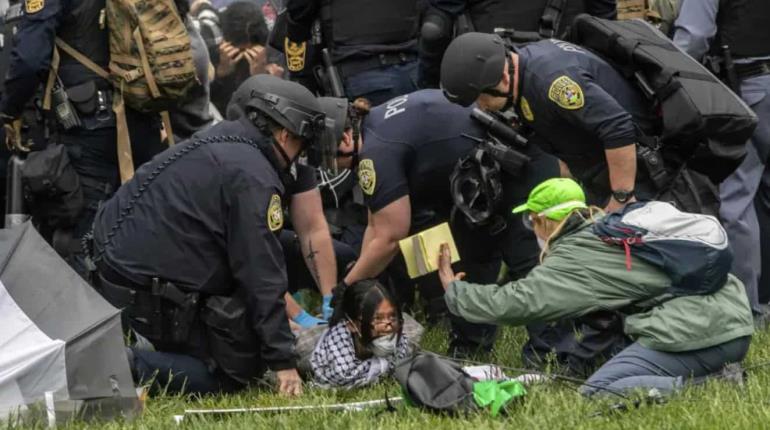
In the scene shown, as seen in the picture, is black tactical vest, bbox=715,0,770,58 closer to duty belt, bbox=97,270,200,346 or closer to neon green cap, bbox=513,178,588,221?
neon green cap, bbox=513,178,588,221

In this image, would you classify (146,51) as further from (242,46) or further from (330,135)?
(242,46)

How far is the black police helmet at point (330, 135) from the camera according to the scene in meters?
7.27

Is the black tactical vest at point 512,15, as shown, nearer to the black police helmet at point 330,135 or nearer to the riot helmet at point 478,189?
the riot helmet at point 478,189

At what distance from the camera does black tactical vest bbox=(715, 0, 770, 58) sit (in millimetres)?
8414

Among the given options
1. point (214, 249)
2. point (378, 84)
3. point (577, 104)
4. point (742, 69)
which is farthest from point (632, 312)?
point (378, 84)

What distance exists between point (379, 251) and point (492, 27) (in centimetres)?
155

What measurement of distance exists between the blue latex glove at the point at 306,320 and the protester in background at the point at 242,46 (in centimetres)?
310

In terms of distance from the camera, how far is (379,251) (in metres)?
7.78

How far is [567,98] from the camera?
23.3ft

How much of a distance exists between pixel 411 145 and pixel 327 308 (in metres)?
0.87

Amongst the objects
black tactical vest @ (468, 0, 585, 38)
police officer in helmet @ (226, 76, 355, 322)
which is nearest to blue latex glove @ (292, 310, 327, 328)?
police officer in helmet @ (226, 76, 355, 322)

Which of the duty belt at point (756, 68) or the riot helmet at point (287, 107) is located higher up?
the riot helmet at point (287, 107)

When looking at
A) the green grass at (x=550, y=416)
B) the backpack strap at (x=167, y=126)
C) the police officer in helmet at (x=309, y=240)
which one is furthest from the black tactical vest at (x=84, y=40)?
the green grass at (x=550, y=416)

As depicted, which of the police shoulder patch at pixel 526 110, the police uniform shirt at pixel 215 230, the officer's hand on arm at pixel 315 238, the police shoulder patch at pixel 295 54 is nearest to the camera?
the police uniform shirt at pixel 215 230
